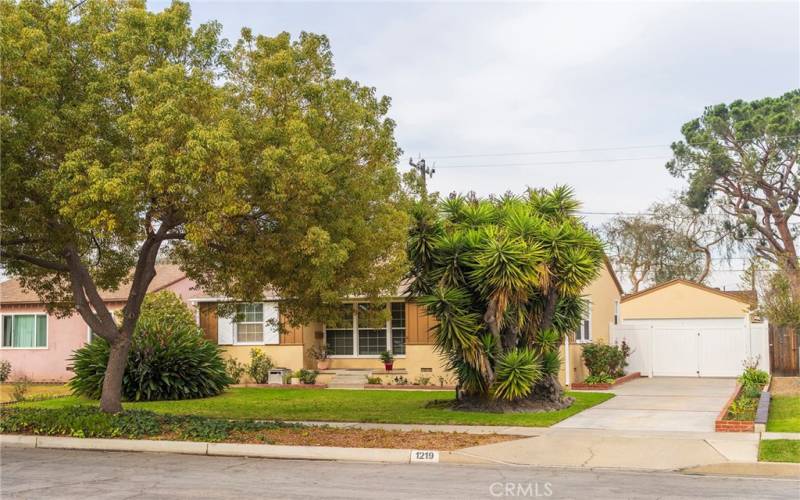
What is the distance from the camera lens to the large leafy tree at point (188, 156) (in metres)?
12.5

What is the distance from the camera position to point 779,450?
12.0 metres

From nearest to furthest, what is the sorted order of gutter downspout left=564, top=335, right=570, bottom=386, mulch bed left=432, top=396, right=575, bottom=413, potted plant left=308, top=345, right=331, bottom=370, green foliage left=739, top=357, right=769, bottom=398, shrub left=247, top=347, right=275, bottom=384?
1. mulch bed left=432, top=396, right=575, bottom=413
2. green foliage left=739, top=357, right=769, bottom=398
3. gutter downspout left=564, top=335, right=570, bottom=386
4. shrub left=247, top=347, right=275, bottom=384
5. potted plant left=308, top=345, right=331, bottom=370

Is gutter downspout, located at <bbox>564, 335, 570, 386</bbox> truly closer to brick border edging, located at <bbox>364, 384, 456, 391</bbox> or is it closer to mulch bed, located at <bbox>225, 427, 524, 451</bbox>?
brick border edging, located at <bbox>364, 384, 456, 391</bbox>

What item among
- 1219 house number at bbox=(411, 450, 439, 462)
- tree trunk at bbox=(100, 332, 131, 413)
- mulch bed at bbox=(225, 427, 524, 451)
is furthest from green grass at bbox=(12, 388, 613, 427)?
1219 house number at bbox=(411, 450, 439, 462)

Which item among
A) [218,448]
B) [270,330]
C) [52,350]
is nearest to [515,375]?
[218,448]

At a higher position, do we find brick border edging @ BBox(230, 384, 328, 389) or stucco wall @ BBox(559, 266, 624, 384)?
stucco wall @ BBox(559, 266, 624, 384)

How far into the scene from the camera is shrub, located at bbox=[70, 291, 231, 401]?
2181 centimetres

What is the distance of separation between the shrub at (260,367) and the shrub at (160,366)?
242 cm

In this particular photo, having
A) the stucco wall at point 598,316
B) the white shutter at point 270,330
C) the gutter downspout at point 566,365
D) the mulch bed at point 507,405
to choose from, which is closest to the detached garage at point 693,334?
the stucco wall at point 598,316

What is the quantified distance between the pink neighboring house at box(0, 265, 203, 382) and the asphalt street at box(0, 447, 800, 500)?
18.9 metres

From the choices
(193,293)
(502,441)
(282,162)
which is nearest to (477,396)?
(502,441)

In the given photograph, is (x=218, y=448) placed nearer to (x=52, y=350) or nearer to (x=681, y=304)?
(x=52, y=350)

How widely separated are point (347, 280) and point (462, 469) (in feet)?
15.5

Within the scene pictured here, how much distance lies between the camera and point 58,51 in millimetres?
13453
